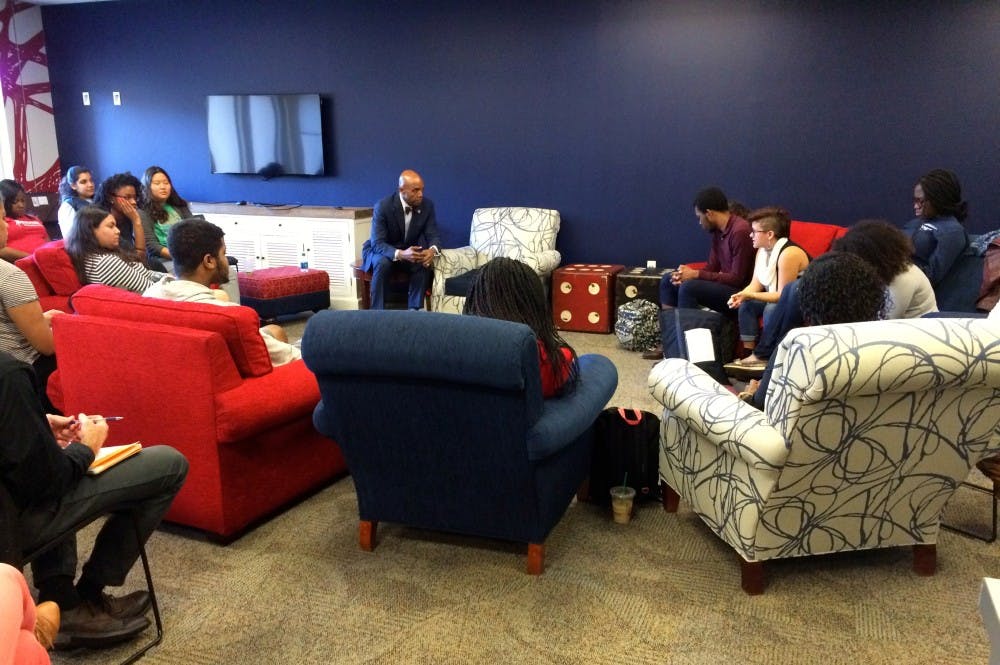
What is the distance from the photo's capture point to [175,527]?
265cm

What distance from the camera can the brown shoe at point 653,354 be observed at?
15.8 feet

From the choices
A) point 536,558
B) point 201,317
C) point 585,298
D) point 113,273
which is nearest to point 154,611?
point 201,317

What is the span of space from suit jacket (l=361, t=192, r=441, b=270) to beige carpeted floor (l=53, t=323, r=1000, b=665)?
9.68 feet

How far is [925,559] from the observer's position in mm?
2354

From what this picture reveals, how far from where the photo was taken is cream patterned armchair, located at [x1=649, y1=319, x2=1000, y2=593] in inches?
71.7

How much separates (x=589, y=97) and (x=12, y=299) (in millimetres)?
4152

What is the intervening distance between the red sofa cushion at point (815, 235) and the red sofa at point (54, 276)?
13.5ft

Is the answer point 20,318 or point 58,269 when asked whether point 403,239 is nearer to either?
point 58,269

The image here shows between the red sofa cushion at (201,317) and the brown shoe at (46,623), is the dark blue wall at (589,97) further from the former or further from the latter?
the brown shoe at (46,623)

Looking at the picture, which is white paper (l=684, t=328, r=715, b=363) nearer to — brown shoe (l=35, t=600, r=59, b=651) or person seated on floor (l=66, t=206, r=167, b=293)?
brown shoe (l=35, t=600, r=59, b=651)

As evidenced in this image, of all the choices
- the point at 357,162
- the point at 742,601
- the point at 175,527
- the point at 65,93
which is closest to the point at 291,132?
the point at 357,162

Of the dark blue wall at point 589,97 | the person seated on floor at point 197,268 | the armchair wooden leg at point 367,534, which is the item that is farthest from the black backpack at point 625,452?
the dark blue wall at point 589,97

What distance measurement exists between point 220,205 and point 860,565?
226 inches

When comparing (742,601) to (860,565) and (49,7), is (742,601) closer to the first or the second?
(860,565)
